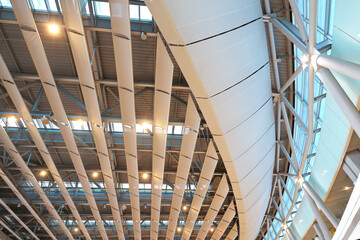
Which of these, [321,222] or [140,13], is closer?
[140,13]

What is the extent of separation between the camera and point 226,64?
31.3 ft

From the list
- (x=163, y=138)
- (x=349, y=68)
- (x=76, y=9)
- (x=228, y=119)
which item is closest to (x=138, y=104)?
(x=163, y=138)

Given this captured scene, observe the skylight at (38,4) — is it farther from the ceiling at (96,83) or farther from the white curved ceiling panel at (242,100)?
the white curved ceiling panel at (242,100)

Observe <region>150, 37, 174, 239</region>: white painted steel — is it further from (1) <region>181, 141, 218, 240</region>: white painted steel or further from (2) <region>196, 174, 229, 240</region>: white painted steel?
(2) <region>196, 174, 229, 240</region>: white painted steel

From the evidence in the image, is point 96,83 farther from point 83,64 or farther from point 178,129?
point 178,129

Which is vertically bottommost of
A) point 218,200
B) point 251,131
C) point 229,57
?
point 229,57

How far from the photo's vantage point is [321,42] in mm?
10461

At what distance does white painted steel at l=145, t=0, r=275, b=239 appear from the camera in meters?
8.02

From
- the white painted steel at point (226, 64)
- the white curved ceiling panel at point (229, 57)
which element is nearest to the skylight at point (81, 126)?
the white painted steel at point (226, 64)

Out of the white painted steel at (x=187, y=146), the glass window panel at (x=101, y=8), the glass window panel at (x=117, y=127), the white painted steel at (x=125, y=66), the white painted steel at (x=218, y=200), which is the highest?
the glass window panel at (x=117, y=127)

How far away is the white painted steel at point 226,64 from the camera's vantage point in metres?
8.02

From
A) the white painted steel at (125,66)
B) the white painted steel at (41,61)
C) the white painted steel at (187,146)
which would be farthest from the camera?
the white painted steel at (187,146)

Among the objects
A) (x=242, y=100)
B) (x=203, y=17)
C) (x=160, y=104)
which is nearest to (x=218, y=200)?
(x=160, y=104)

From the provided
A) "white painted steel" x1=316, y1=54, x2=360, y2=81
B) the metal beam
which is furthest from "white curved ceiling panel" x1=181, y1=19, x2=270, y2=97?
the metal beam
